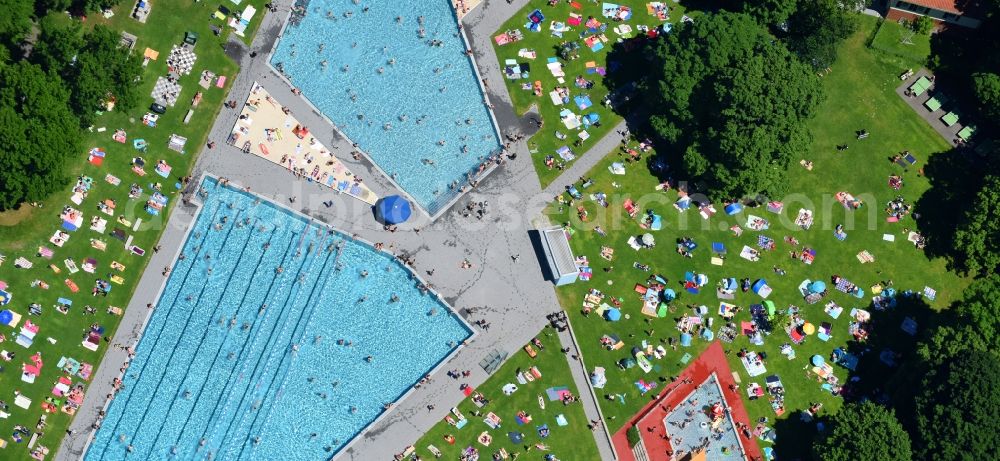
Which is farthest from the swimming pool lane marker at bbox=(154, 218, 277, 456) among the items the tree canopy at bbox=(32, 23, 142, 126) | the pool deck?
the tree canopy at bbox=(32, 23, 142, 126)

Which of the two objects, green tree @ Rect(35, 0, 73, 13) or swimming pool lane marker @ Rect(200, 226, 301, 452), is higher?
green tree @ Rect(35, 0, 73, 13)

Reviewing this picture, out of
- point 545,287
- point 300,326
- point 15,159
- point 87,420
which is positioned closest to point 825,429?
point 545,287

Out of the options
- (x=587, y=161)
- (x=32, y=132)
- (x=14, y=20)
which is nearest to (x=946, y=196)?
(x=587, y=161)

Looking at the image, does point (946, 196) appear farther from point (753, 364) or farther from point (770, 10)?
point (753, 364)

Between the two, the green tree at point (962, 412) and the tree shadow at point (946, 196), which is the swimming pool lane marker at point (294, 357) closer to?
the green tree at point (962, 412)

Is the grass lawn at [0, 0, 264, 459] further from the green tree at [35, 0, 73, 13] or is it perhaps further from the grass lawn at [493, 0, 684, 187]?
the grass lawn at [493, 0, 684, 187]

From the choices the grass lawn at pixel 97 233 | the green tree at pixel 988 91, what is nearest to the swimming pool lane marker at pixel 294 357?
the grass lawn at pixel 97 233
